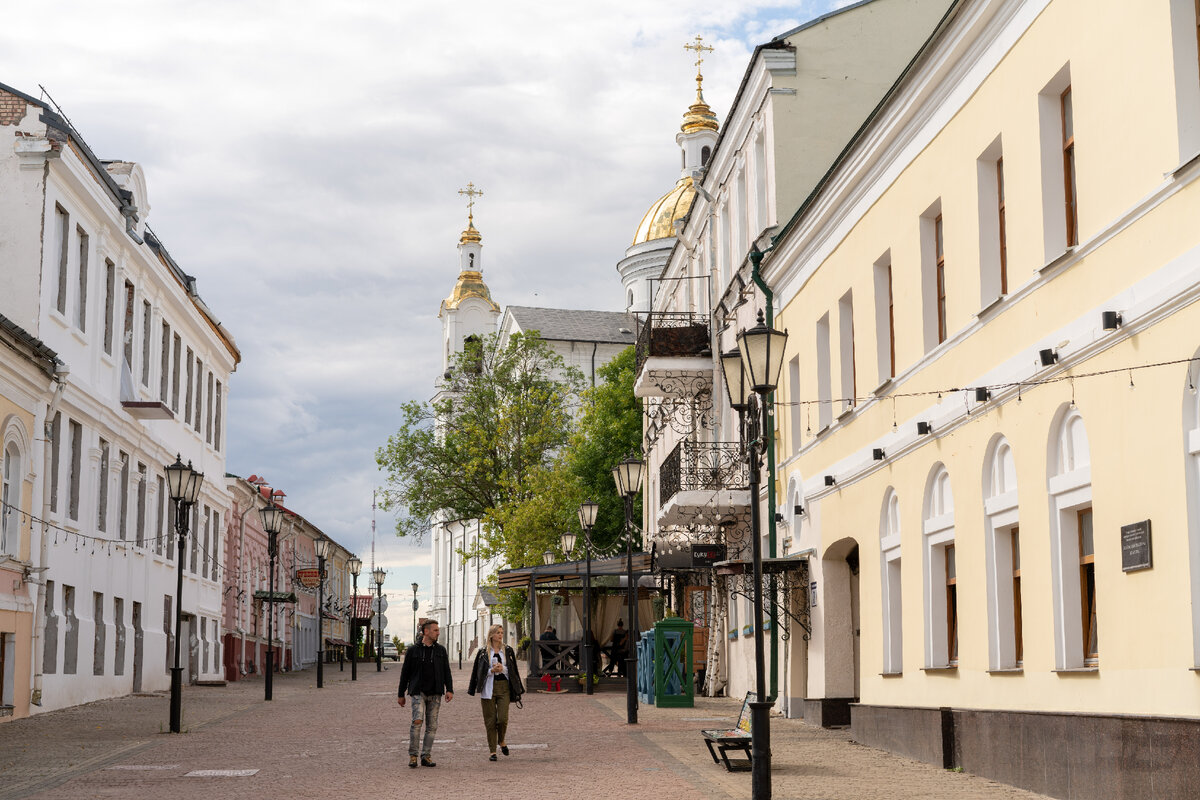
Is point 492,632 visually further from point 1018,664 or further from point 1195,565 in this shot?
point 1195,565

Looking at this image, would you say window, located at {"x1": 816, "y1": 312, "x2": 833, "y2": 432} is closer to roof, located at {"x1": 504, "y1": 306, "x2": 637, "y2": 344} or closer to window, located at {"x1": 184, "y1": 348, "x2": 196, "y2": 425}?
window, located at {"x1": 184, "y1": 348, "x2": 196, "y2": 425}

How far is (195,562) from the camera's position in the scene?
1567 inches

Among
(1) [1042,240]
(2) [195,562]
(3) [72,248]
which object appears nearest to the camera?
(1) [1042,240]

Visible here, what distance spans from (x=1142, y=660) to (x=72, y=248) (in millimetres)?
21081

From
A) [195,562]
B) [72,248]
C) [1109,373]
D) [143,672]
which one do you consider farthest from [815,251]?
[195,562]

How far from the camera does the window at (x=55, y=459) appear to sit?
25.1m

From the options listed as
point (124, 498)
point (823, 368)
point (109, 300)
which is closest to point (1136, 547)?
point (823, 368)

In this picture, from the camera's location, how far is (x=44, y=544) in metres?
24.0

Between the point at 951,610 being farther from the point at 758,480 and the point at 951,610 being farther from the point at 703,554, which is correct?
the point at 703,554

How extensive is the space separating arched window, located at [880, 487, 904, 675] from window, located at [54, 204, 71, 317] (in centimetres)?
1540

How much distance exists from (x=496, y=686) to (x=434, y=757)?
1.22m

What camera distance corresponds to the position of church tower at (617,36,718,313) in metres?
50.2

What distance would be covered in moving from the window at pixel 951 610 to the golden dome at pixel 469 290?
8001cm

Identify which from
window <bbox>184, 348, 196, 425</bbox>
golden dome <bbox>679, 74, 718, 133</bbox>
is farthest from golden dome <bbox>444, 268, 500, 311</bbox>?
window <bbox>184, 348, 196, 425</bbox>
